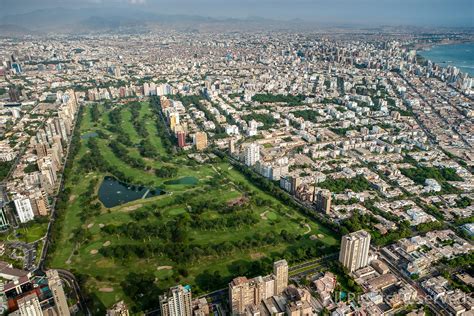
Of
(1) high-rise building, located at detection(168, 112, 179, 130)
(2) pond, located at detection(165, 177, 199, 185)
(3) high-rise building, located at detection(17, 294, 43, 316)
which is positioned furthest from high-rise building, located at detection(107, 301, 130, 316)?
(1) high-rise building, located at detection(168, 112, 179, 130)

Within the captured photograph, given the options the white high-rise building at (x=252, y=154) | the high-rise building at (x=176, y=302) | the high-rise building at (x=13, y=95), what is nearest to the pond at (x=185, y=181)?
the white high-rise building at (x=252, y=154)

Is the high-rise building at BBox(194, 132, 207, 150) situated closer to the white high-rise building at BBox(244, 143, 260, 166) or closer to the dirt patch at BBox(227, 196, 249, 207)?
the white high-rise building at BBox(244, 143, 260, 166)

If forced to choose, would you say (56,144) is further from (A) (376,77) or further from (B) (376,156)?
(A) (376,77)

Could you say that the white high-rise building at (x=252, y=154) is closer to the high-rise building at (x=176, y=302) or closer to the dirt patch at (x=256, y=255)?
the dirt patch at (x=256, y=255)

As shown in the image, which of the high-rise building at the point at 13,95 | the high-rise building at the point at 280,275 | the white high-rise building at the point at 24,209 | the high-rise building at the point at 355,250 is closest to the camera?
the high-rise building at the point at 280,275

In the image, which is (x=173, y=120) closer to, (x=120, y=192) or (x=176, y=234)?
(x=120, y=192)
